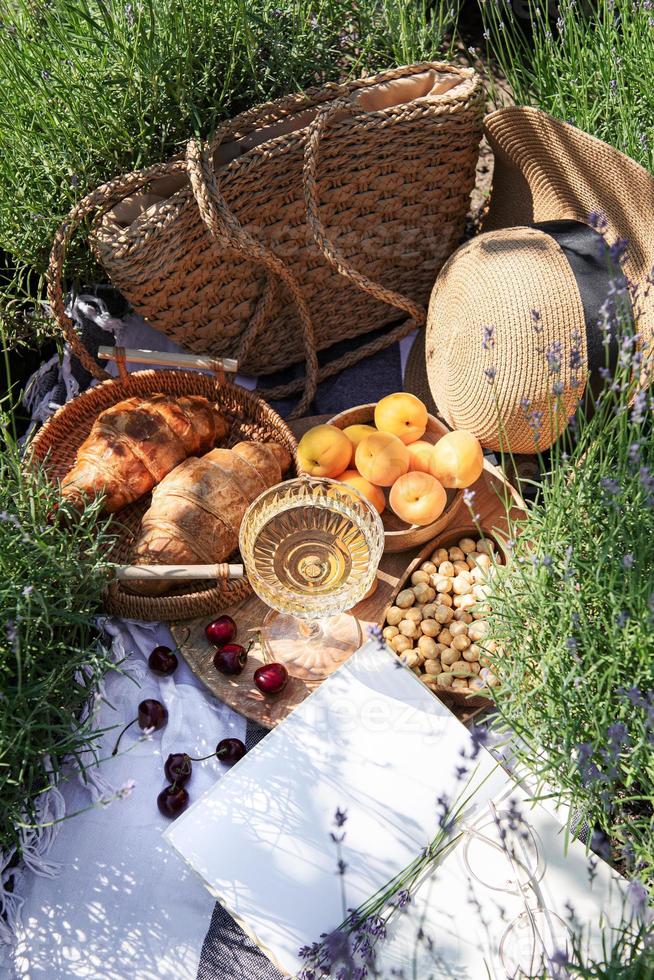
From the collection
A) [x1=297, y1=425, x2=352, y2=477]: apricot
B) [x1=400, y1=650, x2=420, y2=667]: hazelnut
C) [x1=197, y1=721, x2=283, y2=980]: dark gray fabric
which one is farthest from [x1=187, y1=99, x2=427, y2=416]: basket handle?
[x1=197, y1=721, x2=283, y2=980]: dark gray fabric

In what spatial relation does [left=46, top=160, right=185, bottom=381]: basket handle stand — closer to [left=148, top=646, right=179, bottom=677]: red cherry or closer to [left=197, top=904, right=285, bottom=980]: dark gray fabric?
[left=148, top=646, right=179, bottom=677]: red cherry

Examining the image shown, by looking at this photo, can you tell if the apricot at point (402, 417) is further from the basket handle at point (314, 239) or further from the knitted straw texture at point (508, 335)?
the basket handle at point (314, 239)

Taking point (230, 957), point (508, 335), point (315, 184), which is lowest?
point (230, 957)

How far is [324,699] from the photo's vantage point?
48.7 inches

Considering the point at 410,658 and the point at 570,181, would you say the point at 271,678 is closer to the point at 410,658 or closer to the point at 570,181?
the point at 410,658

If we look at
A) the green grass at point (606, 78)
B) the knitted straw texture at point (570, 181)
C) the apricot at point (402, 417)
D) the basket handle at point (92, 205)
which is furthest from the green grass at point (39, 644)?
the green grass at point (606, 78)

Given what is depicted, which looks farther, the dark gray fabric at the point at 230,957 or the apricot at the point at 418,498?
the apricot at the point at 418,498

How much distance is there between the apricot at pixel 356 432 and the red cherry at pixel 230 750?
0.47 meters

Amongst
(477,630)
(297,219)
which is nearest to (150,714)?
(477,630)

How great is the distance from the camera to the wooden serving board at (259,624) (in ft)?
4.26

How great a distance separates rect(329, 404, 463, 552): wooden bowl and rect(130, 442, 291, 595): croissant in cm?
16

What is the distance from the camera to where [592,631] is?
1.01m

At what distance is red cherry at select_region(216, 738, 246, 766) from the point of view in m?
1.26

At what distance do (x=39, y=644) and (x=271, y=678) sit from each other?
34 centimetres
